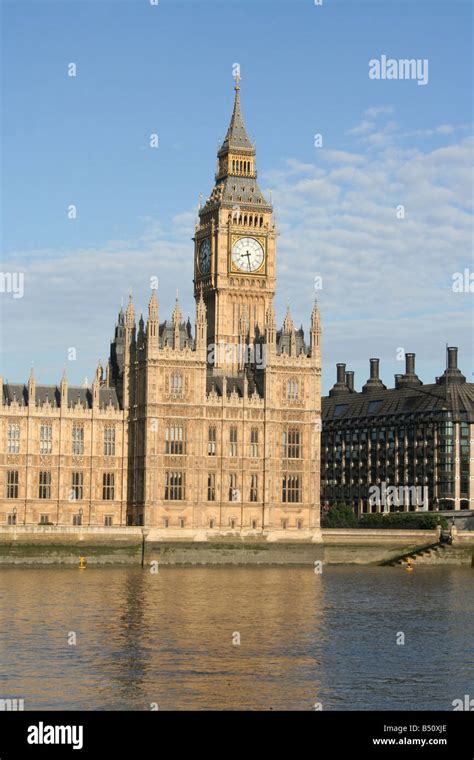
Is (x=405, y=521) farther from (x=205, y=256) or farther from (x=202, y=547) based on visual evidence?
(x=205, y=256)

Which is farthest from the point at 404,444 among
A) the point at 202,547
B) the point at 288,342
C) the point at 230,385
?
the point at 202,547

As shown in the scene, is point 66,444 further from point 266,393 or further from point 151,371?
point 266,393

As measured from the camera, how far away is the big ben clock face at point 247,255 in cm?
14350

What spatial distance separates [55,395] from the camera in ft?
429

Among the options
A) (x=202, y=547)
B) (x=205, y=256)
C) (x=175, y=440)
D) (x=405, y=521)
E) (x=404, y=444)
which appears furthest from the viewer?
(x=404, y=444)

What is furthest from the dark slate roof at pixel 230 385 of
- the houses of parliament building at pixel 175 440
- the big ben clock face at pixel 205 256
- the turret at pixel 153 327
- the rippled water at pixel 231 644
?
the rippled water at pixel 231 644

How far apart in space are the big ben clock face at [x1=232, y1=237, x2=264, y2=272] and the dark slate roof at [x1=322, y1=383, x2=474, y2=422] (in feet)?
139

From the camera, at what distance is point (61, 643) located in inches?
2452

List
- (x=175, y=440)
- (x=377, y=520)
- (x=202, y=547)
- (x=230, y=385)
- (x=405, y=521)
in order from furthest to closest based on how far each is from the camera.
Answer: (x=377, y=520)
(x=405, y=521)
(x=230, y=385)
(x=175, y=440)
(x=202, y=547)

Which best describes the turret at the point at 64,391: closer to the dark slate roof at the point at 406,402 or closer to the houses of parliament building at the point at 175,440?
the houses of parliament building at the point at 175,440

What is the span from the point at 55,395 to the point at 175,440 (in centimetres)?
1238
